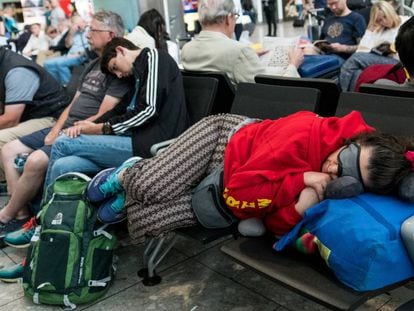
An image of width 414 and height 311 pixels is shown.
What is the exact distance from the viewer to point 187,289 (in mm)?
2375

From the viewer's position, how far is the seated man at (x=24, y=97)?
332 cm

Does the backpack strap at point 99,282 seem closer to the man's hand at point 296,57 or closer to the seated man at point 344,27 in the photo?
the man's hand at point 296,57

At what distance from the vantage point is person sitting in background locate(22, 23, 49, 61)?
29.2ft

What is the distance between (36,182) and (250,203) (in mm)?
1658

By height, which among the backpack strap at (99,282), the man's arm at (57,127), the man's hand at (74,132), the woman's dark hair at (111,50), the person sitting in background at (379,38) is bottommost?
the backpack strap at (99,282)

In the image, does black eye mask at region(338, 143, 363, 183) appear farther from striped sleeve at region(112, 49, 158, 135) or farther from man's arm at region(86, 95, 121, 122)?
man's arm at region(86, 95, 121, 122)

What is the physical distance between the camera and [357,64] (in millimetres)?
3443

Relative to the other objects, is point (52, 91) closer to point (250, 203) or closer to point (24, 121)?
point (24, 121)

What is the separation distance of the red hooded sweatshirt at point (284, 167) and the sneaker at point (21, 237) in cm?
151

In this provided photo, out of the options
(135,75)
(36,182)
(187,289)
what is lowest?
(187,289)

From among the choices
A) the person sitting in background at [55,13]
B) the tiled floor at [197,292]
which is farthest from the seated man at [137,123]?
the person sitting in background at [55,13]

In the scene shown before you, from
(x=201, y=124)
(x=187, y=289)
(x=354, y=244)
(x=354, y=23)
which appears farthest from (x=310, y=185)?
(x=354, y=23)

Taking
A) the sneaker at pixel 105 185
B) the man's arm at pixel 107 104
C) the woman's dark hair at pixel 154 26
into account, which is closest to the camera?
the sneaker at pixel 105 185

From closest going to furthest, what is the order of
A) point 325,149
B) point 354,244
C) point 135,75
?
point 354,244
point 325,149
point 135,75
